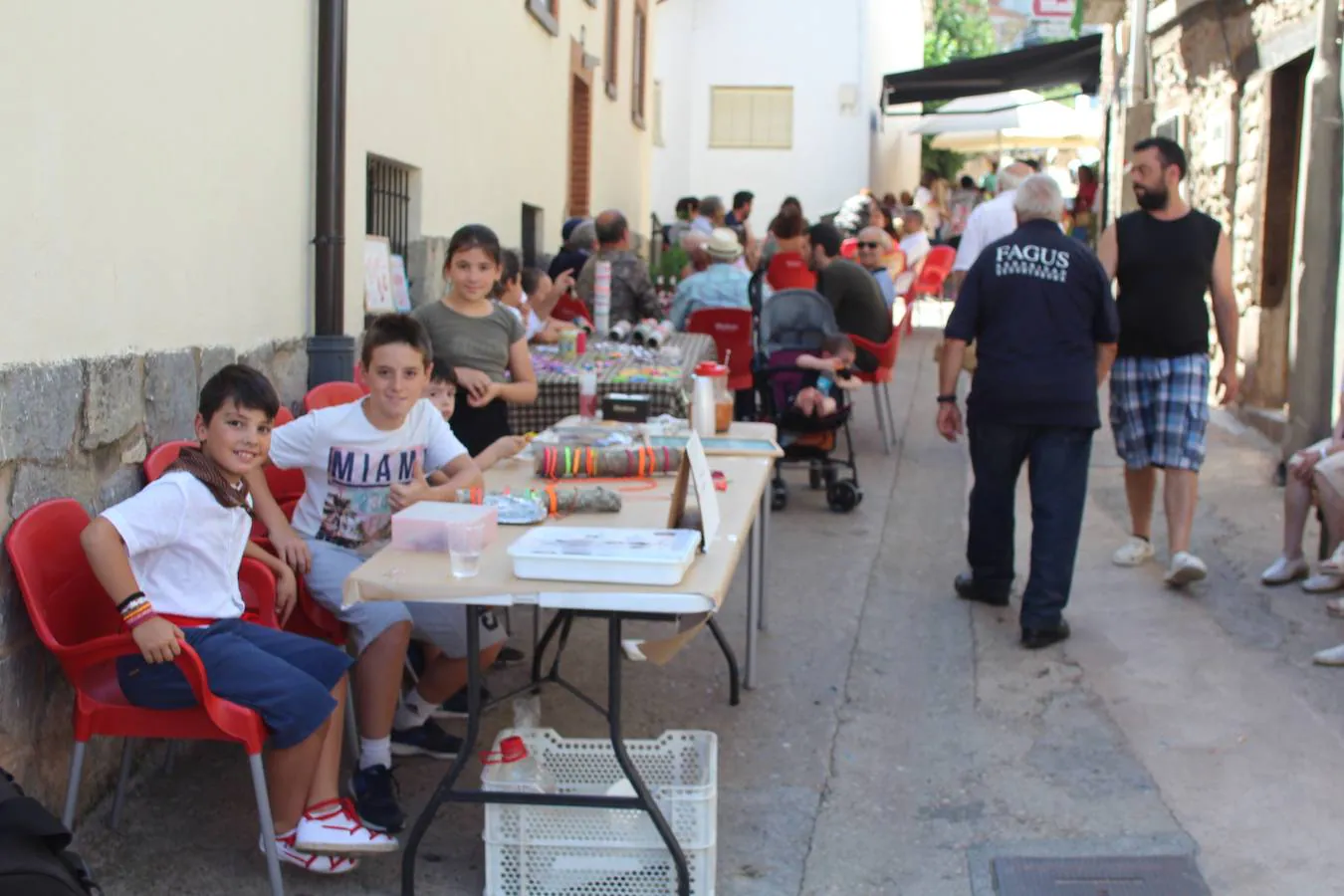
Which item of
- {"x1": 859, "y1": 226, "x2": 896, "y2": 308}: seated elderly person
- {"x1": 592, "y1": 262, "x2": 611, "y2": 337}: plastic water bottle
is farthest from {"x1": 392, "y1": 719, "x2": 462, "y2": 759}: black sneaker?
{"x1": 859, "y1": 226, "x2": 896, "y2": 308}: seated elderly person

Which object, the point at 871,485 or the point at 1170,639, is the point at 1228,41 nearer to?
the point at 871,485

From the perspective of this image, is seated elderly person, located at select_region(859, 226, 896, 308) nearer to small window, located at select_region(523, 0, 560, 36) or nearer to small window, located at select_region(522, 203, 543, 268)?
small window, located at select_region(522, 203, 543, 268)

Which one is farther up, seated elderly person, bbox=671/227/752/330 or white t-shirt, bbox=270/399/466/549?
seated elderly person, bbox=671/227/752/330

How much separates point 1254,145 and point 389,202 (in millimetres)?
5569

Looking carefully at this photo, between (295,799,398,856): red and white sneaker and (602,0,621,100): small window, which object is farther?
(602,0,621,100): small window

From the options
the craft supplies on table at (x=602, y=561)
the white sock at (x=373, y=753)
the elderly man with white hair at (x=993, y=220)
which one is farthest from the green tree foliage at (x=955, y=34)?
the craft supplies on table at (x=602, y=561)

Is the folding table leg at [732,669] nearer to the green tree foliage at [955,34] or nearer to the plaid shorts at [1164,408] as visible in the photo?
the plaid shorts at [1164,408]

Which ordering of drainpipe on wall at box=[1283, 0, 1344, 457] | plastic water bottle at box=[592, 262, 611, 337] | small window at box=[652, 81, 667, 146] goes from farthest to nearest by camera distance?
small window at box=[652, 81, 667, 146] < plastic water bottle at box=[592, 262, 611, 337] < drainpipe on wall at box=[1283, 0, 1344, 457]

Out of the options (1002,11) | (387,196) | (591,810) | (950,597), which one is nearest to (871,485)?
(950,597)

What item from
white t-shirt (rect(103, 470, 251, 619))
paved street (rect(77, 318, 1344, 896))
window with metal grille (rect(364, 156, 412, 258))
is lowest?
paved street (rect(77, 318, 1344, 896))

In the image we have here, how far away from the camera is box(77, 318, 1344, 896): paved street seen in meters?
3.91

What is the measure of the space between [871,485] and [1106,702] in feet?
12.8

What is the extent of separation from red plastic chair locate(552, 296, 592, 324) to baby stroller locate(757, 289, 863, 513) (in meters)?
1.71

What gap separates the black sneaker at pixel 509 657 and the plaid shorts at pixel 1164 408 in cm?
283
